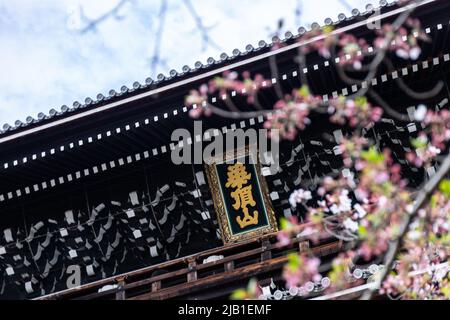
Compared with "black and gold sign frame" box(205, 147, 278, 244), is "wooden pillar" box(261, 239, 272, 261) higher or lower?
lower

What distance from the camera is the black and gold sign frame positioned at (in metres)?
9.80

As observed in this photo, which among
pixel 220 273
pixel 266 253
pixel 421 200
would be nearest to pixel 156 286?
pixel 220 273

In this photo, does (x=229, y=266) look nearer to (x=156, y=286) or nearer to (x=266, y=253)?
(x=266, y=253)

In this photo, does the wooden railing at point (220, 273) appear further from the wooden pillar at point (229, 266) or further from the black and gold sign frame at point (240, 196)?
the black and gold sign frame at point (240, 196)

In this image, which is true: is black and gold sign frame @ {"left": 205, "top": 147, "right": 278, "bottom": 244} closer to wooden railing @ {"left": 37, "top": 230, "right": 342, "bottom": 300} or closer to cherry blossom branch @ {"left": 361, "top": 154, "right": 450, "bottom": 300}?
wooden railing @ {"left": 37, "top": 230, "right": 342, "bottom": 300}

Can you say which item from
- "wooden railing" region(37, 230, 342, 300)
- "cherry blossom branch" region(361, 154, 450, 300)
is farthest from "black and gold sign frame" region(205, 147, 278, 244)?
"cherry blossom branch" region(361, 154, 450, 300)

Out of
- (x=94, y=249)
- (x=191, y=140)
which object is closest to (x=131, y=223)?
(x=94, y=249)

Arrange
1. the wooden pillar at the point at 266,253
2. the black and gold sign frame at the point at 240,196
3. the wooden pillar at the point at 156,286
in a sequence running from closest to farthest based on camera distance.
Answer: the wooden pillar at the point at 266,253
the wooden pillar at the point at 156,286
the black and gold sign frame at the point at 240,196

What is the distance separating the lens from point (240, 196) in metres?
9.93

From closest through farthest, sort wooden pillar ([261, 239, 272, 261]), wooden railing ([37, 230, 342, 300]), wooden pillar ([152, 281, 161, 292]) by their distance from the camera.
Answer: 1. wooden railing ([37, 230, 342, 300])
2. wooden pillar ([261, 239, 272, 261])
3. wooden pillar ([152, 281, 161, 292])

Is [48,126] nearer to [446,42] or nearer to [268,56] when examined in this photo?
[268,56]

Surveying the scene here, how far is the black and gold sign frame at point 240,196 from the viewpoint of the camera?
9.80 m

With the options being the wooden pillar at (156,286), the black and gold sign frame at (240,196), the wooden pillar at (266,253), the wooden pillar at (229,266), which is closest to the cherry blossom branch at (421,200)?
the wooden pillar at (266,253)
